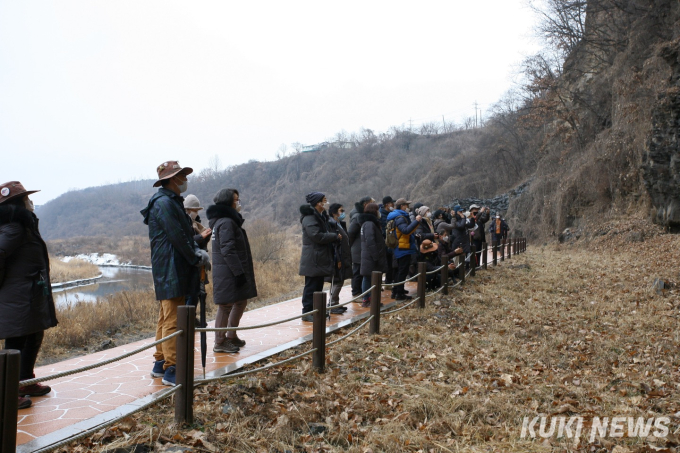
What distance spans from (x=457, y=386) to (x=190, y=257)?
3.08 metres

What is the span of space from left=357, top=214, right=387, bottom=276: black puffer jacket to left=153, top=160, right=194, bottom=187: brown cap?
14.0ft

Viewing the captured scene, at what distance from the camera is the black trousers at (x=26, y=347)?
168 inches

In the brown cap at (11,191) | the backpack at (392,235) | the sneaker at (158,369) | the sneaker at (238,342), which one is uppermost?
the brown cap at (11,191)

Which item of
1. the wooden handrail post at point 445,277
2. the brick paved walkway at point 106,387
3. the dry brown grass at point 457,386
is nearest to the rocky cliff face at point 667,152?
the dry brown grass at point 457,386

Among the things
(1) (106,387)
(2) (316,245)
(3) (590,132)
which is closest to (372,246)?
(2) (316,245)

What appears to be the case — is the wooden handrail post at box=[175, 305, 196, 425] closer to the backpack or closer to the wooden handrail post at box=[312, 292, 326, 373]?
the wooden handrail post at box=[312, 292, 326, 373]

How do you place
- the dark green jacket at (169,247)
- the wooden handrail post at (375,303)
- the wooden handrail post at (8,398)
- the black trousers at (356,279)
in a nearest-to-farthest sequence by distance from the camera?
1. the wooden handrail post at (8,398)
2. the dark green jacket at (169,247)
3. the wooden handrail post at (375,303)
4. the black trousers at (356,279)

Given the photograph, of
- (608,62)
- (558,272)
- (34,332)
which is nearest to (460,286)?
(558,272)

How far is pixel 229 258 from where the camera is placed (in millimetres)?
5703

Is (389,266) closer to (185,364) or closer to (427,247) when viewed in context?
(427,247)

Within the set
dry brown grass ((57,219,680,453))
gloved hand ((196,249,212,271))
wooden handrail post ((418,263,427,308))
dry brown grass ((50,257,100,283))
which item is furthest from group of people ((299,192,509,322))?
dry brown grass ((50,257,100,283))

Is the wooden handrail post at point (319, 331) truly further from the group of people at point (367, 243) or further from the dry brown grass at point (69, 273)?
the dry brown grass at point (69, 273)

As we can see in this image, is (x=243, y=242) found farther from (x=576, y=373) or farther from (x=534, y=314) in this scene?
(x=534, y=314)

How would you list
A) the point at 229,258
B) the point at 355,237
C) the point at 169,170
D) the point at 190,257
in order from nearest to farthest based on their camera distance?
the point at 190,257
the point at 169,170
the point at 229,258
the point at 355,237
